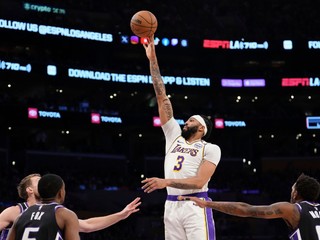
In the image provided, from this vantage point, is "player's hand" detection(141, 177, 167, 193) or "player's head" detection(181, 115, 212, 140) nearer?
→ "player's hand" detection(141, 177, 167, 193)

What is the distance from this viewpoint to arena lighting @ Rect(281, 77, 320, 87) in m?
43.8

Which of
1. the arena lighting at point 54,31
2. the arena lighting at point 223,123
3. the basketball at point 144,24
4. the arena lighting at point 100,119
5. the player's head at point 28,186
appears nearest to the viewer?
the player's head at point 28,186

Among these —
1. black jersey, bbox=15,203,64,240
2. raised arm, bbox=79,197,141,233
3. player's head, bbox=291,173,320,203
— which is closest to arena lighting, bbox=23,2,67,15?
raised arm, bbox=79,197,141,233

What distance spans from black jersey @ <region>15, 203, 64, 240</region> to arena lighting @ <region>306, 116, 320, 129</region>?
Answer: 125 ft

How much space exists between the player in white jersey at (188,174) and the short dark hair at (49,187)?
1548 millimetres

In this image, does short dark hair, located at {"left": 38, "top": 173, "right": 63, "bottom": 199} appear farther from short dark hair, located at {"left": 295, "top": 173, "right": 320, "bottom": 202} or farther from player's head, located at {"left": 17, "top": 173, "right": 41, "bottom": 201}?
short dark hair, located at {"left": 295, "top": 173, "right": 320, "bottom": 202}

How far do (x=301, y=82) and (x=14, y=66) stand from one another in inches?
806

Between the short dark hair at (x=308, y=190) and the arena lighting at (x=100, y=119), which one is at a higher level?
the arena lighting at (x=100, y=119)

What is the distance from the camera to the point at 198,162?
27.6 ft

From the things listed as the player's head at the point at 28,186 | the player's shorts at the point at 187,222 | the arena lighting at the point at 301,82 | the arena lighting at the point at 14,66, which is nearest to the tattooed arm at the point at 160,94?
the player's shorts at the point at 187,222

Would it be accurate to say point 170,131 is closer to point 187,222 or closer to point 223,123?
point 187,222

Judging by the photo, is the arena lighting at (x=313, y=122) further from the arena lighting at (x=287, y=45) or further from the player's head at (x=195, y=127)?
the player's head at (x=195, y=127)

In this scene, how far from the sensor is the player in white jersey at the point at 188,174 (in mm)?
8070

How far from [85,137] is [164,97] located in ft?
121
